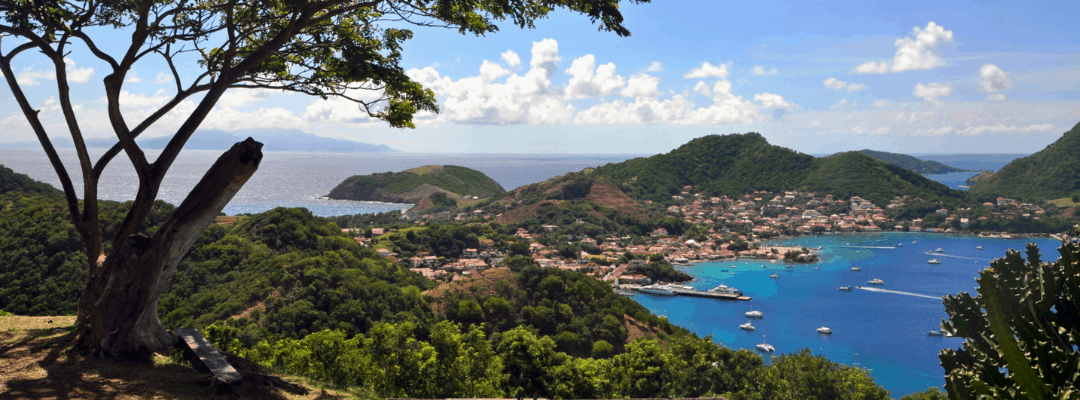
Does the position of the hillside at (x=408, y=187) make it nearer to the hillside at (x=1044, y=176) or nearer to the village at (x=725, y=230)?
the village at (x=725, y=230)

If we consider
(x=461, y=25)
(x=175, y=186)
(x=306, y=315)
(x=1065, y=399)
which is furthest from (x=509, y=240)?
(x=175, y=186)

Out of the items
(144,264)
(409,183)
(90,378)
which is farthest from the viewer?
(409,183)

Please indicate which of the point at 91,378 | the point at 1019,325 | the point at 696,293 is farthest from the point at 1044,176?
the point at 91,378

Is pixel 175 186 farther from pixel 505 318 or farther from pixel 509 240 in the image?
pixel 505 318

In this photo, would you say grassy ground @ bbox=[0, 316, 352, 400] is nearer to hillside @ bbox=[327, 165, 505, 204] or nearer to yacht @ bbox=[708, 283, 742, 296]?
yacht @ bbox=[708, 283, 742, 296]

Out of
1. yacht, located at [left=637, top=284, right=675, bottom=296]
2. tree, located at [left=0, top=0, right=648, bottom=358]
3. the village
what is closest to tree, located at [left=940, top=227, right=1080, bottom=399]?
tree, located at [left=0, top=0, right=648, bottom=358]

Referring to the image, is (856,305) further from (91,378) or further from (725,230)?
(91,378)
